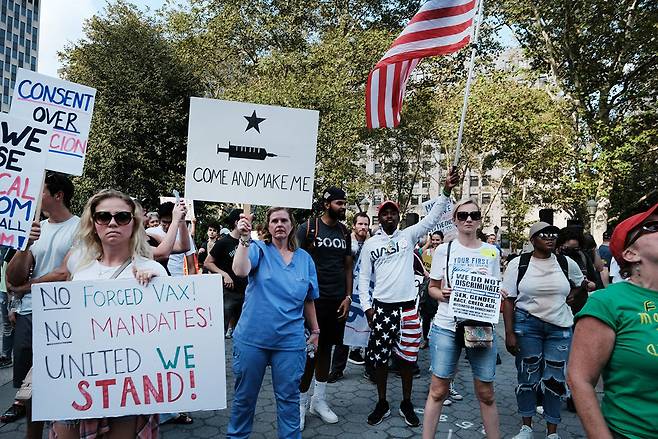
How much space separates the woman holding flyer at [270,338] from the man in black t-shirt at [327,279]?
4.04ft

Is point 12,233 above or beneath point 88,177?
beneath

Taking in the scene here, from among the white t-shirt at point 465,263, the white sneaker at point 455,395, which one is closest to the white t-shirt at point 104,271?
the white t-shirt at point 465,263

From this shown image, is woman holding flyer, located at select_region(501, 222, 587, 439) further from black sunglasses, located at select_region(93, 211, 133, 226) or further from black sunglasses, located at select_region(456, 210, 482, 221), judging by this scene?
black sunglasses, located at select_region(93, 211, 133, 226)

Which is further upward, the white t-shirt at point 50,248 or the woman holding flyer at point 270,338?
the white t-shirt at point 50,248

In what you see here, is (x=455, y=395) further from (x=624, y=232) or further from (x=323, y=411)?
(x=624, y=232)

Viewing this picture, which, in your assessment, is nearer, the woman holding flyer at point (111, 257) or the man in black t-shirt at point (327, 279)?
the woman holding flyer at point (111, 257)

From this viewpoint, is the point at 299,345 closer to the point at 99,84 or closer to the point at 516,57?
the point at 99,84

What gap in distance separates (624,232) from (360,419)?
11.1 ft

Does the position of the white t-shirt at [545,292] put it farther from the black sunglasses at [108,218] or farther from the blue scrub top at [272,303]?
the black sunglasses at [108,218]

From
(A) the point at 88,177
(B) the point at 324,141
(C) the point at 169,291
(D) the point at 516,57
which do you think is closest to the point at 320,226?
(C) the point at 169,291

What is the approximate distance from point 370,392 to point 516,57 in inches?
857

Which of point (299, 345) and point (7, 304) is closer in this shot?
point (299, 345)

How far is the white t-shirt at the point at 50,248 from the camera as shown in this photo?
3186 millimetres

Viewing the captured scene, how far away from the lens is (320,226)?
4750mm
